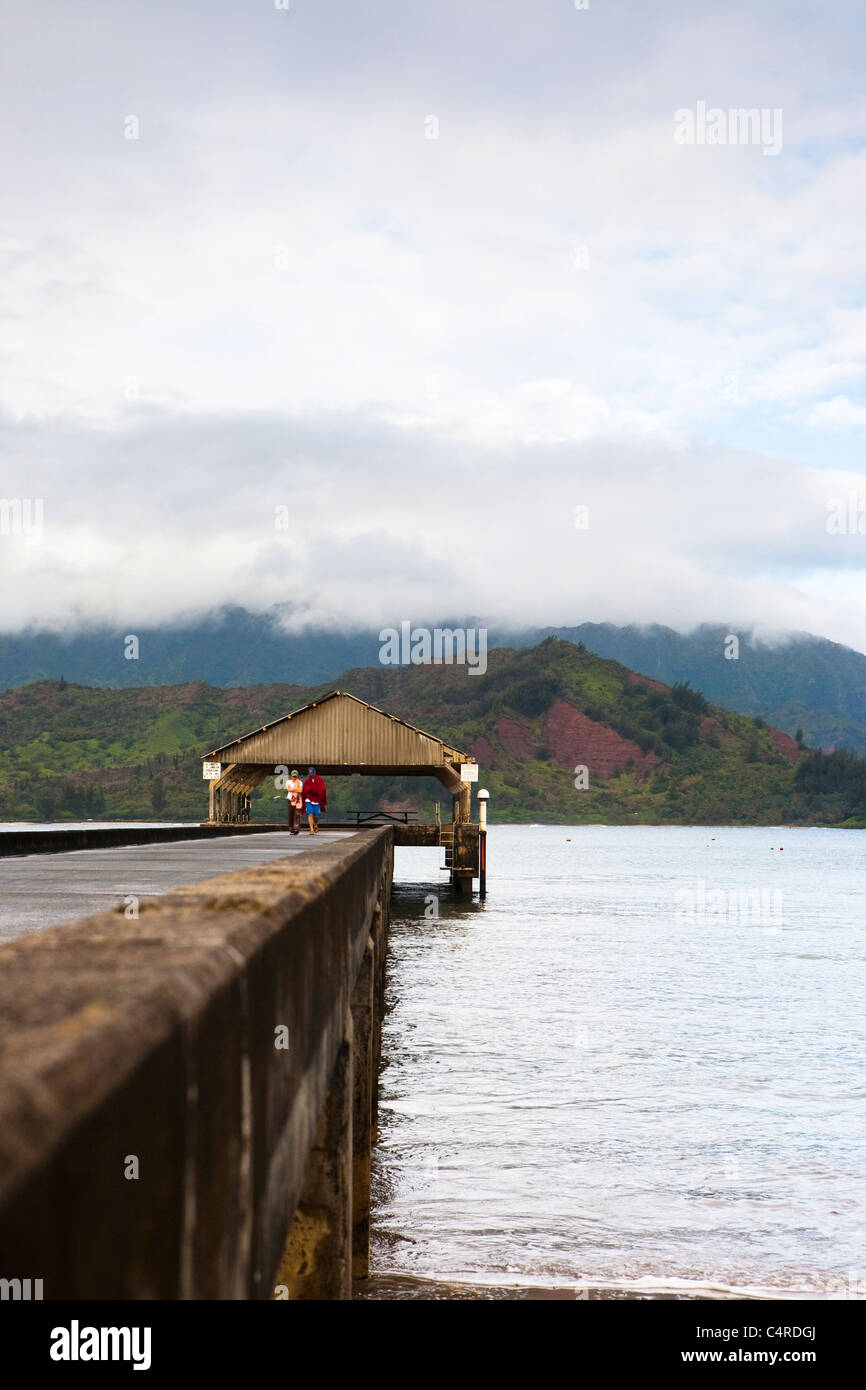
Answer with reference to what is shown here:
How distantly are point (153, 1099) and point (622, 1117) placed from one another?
19.3 metres

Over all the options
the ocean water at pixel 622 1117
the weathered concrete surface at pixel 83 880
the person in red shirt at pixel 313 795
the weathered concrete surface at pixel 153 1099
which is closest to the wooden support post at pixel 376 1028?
the ocean water at pixel 622 1117

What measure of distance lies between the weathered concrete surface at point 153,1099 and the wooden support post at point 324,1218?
2.69 meters

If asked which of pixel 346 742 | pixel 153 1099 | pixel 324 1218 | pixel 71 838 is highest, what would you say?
pixel 346 742

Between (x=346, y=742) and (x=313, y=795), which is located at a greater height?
(x=346, y=742)

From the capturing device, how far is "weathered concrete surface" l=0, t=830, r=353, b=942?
860 centimetres

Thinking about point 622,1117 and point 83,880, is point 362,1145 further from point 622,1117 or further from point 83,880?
point 622,1117

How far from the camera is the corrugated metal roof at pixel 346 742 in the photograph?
59625 millimetres

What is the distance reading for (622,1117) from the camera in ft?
65.0

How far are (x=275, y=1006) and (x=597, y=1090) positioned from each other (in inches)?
779

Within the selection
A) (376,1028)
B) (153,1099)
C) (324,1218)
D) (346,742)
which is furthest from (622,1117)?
(346,742)

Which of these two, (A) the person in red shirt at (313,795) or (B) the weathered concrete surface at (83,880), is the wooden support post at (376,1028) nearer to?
(B) the weathered concrete surface at (83,880)

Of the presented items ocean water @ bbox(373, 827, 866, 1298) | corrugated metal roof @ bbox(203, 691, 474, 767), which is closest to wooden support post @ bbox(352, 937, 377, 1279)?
ocean water @ bbox(373, 827, 866, 1298)
